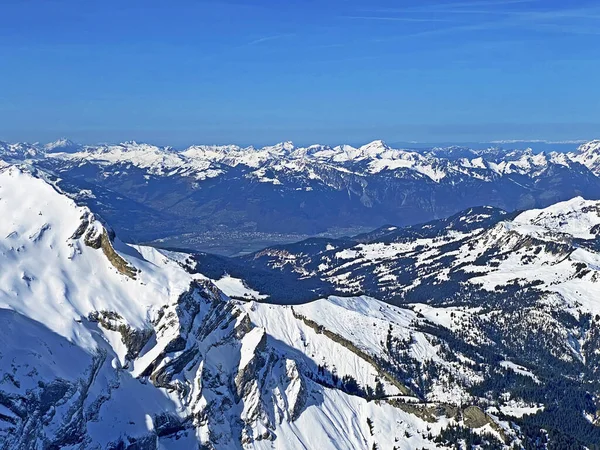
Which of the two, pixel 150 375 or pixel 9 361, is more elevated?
pixel 9 361

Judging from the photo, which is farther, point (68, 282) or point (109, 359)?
point (68, 282)

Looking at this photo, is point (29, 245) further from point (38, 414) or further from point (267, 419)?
point (267, 419)

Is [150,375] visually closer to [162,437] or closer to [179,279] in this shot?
[162,437]

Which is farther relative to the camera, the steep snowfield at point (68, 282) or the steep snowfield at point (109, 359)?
the steep snowfield at point (68, 282)

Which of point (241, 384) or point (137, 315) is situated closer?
point (137, 315)

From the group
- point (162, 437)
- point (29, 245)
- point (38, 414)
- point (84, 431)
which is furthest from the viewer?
point (29, 245)

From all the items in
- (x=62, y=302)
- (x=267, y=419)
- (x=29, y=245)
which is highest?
(x=29, y=245)

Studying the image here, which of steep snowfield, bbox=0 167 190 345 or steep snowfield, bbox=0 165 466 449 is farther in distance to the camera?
steep snowfield, bbox=0 167 190 345

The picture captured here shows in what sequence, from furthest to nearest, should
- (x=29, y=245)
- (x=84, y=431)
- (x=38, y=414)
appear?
1. (x=29, y=245)
2. (x=84, y=431)
3. (x=38, y=414)

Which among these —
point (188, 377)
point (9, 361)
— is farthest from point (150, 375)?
point (9, 361)

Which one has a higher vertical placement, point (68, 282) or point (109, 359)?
point (68, 282)
